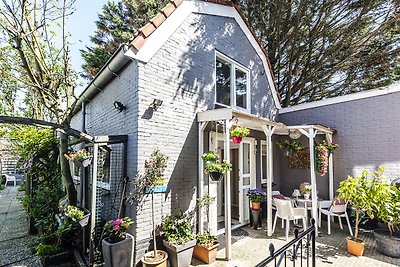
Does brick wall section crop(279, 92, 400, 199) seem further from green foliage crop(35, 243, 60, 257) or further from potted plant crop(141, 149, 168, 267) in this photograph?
green foliage crop(35, 243, 60, 257)

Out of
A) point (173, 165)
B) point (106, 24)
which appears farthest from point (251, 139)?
point (106, 24)

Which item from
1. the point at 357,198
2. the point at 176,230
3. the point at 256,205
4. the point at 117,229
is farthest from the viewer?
the point at 256,205

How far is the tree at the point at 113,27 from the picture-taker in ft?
45.9

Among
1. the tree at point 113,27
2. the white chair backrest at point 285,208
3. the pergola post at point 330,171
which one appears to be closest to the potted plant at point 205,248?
the white chair backrest at point 285,208

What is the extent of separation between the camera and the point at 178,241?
4328 millimetres

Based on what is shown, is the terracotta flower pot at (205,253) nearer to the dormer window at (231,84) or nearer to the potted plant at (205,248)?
the potted plant at (205,248)

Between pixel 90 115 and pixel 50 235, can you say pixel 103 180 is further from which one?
pixel 90 115

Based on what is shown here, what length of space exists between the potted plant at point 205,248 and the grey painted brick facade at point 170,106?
761 millimetres

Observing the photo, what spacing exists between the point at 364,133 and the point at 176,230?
6769mm

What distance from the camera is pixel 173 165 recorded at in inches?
195

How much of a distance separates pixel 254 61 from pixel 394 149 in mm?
5227

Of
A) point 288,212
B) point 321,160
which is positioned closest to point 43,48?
point 288,212

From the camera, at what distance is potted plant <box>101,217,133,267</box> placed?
3.62 metres

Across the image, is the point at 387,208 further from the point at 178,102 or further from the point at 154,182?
the point at 178,102
